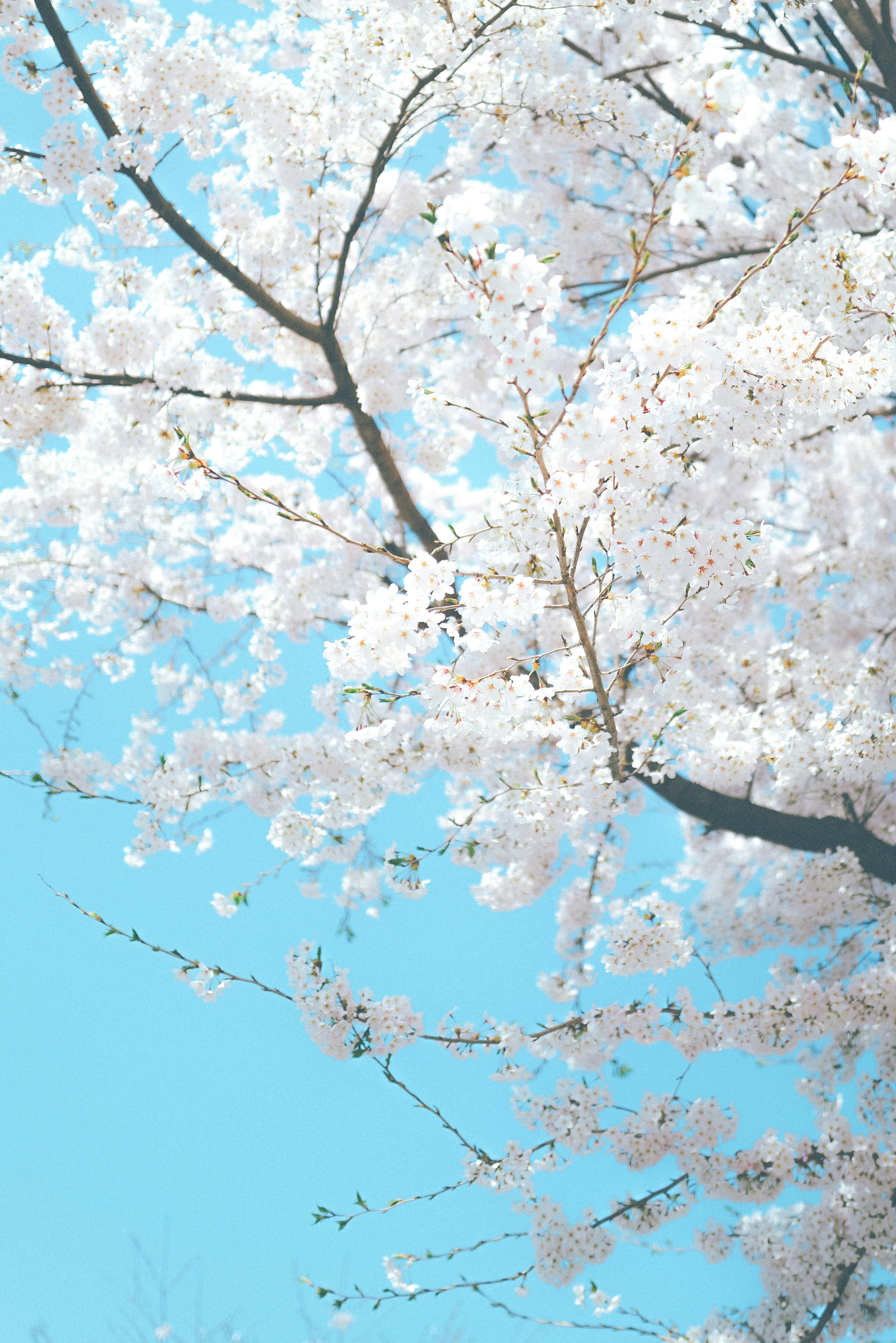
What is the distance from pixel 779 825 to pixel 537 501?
2.92 m

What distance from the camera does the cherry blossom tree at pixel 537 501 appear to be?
2256 millimetres

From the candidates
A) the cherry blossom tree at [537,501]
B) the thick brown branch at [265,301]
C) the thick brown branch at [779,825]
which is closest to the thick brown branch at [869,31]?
the cherry blossom tree at [537,501]

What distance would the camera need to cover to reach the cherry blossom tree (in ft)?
7.40

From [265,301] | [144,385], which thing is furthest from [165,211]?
[144,385]

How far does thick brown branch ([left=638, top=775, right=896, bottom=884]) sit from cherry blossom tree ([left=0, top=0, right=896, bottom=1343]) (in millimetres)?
26

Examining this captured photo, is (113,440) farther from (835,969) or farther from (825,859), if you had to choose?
(835,969)

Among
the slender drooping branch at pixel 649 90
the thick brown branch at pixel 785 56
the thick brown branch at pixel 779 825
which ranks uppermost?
the slender drooping branch at pixel 649 90

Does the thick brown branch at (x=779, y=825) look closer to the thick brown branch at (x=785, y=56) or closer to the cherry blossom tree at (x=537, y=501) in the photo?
the cherry blossom tree at (x=537, y=501)

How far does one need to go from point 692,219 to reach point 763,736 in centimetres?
314

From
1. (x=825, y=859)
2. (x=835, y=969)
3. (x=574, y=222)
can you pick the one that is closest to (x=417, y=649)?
(x=825, y=859)

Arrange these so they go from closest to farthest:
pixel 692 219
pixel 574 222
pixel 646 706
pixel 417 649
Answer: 1. pixel 692 219
2. pixel 417 649
3. pixel 646 706
4. pixel 574 222

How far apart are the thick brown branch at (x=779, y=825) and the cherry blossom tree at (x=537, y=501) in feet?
0.09

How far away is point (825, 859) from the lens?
452cm

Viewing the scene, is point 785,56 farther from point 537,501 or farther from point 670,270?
point 537,501
